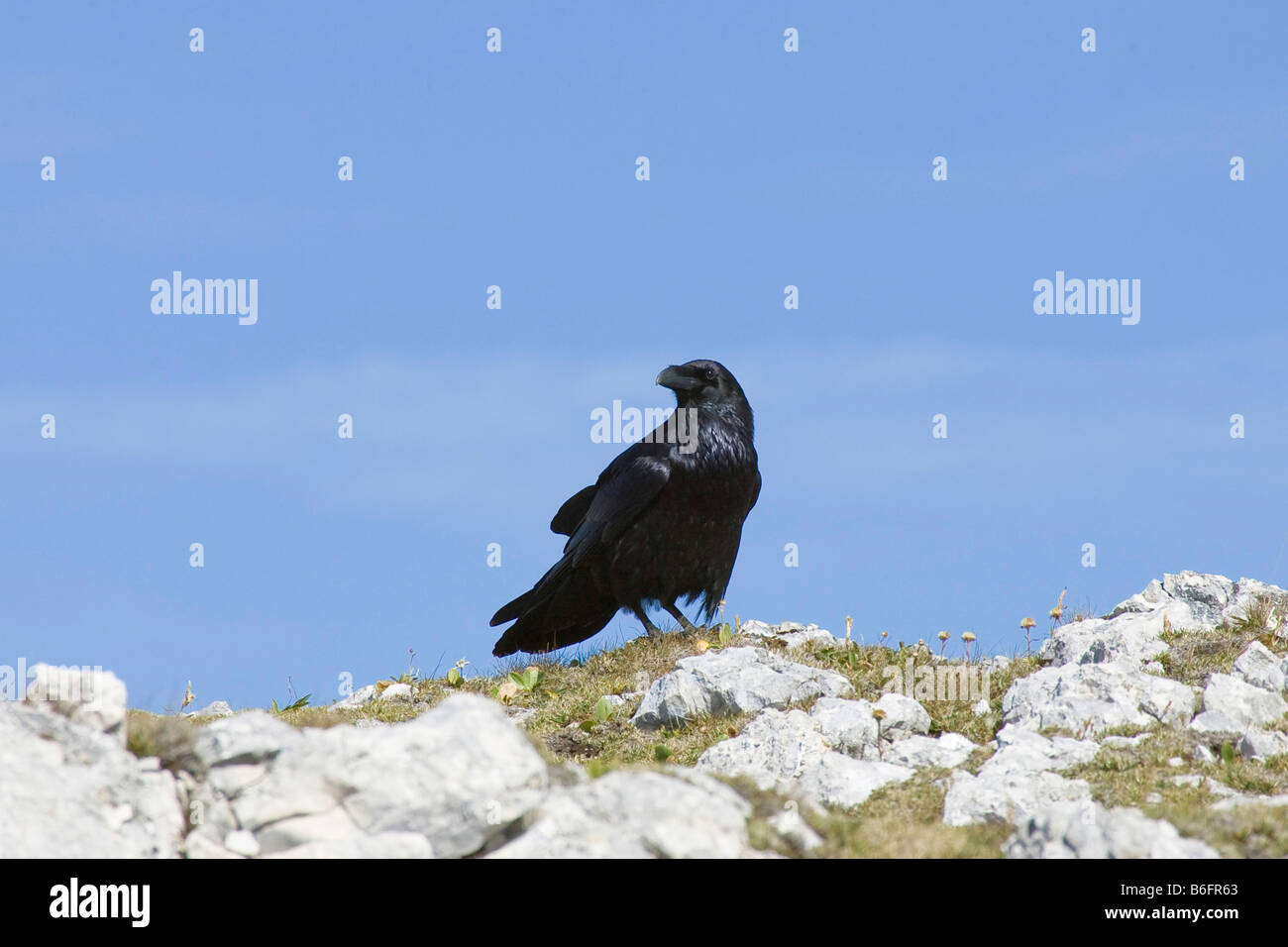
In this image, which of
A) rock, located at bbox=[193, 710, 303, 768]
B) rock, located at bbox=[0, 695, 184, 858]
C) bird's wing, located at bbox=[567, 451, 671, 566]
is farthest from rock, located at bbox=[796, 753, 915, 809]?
bird's wing, located at bbox=[567, 451, 671, 566]

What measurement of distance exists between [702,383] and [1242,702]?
6.33 metres

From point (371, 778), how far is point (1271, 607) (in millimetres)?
10095

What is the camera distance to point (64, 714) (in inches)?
236

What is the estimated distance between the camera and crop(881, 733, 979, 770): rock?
9414mm

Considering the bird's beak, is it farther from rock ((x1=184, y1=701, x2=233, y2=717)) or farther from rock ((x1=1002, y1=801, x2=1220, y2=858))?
rock ((x1=1002, y1=801, x2=1220, y2=858))

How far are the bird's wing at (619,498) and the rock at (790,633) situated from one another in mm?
1720

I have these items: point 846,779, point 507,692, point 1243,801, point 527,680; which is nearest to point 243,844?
point 846,779

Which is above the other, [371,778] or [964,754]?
[371,778]

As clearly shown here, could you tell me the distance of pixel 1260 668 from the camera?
1084cm

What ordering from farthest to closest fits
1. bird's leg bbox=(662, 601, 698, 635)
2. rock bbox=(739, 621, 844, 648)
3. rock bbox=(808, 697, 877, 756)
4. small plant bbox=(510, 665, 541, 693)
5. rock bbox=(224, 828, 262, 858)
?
bird's leg bbox=(662, 601, 698, 635), rock bbox=(739, 621, 844, 648), small plant bbox=(510, 665, 541, 693), rock bbox=(808, 697, 877, 756), rock bbox=(224, 828, 262, 858)

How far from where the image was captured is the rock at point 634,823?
17.3 ft

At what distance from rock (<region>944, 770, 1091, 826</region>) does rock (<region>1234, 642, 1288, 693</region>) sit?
2955 mm
